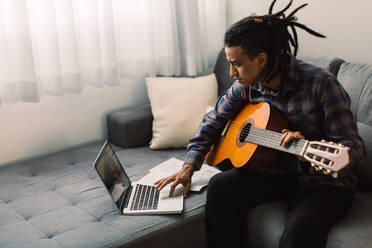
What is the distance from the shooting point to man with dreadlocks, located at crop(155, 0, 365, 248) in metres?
1.52

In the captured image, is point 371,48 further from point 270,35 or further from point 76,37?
point 76,37

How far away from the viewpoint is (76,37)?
2.30 meters

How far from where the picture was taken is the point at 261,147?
5.34 ft

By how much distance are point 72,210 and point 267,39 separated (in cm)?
99

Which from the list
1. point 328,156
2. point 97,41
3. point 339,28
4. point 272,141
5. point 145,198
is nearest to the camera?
point 328,156

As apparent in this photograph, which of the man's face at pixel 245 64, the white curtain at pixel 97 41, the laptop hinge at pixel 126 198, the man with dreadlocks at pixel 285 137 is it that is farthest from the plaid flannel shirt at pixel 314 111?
the white curtain at pixel 97 41

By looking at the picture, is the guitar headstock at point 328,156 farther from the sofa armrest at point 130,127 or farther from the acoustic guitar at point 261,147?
the sofa armrest at point 130,127

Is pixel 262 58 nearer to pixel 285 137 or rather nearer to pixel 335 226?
pixel 285 137

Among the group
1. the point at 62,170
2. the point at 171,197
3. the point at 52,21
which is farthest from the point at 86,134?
the point at 171,197

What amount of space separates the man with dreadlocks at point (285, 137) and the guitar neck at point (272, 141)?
0.09 feet

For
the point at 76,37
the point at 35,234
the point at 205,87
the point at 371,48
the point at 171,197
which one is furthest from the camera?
the point at 205,87

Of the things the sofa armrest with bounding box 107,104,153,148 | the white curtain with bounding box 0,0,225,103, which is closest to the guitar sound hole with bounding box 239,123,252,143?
the sofa armrest with bounding box 107,104,153,148

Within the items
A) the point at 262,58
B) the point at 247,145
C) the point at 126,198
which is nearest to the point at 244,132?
the point at 247,145

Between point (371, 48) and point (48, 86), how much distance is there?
1552 millimetres
